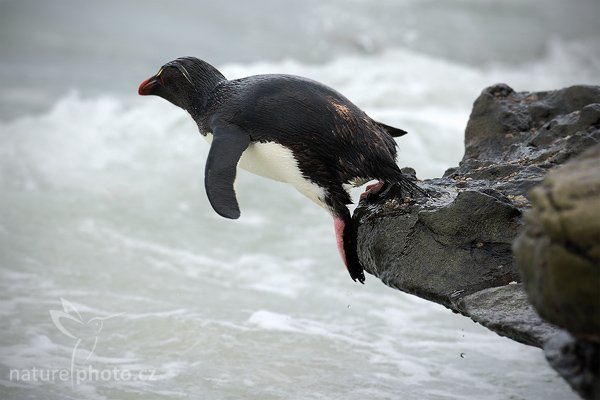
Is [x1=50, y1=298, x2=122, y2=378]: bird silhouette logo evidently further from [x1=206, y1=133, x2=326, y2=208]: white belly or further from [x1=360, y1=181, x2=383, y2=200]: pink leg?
[x1=360, y1=181, x2=383, y2=200]: pink leg

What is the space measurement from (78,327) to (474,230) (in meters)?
2.73

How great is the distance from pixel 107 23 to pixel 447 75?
6780 mm

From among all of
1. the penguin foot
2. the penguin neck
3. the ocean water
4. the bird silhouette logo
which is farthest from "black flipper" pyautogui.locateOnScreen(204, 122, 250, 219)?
the bird silhouette logo

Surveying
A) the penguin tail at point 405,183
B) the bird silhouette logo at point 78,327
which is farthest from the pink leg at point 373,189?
the bird silhouette logo at point 78,327

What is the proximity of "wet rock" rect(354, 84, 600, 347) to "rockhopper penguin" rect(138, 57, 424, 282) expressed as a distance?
125mm

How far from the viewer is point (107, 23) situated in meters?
15.3

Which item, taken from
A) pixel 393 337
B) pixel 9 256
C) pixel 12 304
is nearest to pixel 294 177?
pixel 393 337

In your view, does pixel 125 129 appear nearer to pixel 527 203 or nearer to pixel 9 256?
pixel 9 256

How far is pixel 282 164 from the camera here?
11.5 feet

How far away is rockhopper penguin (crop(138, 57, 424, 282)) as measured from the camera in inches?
135

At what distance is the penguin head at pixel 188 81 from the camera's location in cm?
388

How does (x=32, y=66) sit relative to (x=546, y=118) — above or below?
above

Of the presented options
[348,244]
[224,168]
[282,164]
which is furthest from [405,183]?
[224,168]

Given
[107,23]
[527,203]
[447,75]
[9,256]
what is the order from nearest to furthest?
[527,203]
[9,256]
[447,75]
[107,23]
